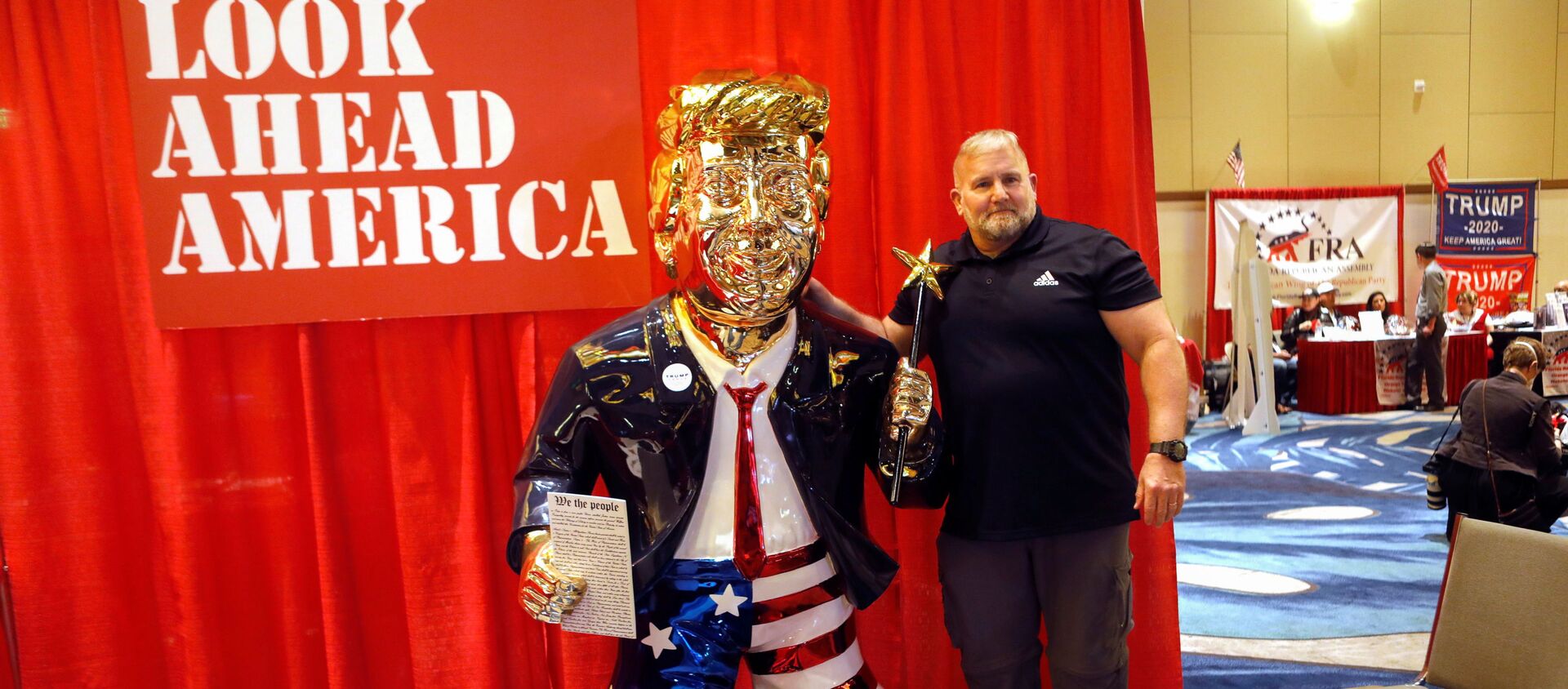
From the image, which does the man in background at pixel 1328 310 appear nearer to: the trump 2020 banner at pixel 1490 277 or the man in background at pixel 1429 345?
the man in background at pixel 1429 345

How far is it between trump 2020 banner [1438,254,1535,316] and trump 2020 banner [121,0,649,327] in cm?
1081

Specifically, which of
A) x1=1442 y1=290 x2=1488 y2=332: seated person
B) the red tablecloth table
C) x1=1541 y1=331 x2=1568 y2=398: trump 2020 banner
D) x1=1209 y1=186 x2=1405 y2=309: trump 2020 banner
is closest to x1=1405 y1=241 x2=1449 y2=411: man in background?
the red tablecloth table

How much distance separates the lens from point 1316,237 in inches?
380

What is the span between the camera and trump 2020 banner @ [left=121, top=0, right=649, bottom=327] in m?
2.10

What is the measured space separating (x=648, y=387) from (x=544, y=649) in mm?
1117

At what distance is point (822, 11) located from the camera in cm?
234

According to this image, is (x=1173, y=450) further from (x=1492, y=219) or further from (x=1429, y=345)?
(x=1492, y=219)

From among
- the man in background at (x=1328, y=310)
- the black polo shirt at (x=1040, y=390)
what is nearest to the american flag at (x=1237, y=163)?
the man in background at (x=1328, y=310)

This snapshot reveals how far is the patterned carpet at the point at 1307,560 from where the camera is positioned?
3176 mm

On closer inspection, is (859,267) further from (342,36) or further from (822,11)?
(342,36)

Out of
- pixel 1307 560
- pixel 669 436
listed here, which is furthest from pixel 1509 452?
pixel 669 436

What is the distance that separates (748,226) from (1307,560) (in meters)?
3.91

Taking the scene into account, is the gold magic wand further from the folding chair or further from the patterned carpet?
the patterned carpet

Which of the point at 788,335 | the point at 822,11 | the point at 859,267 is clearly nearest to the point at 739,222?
the point at 788,335
